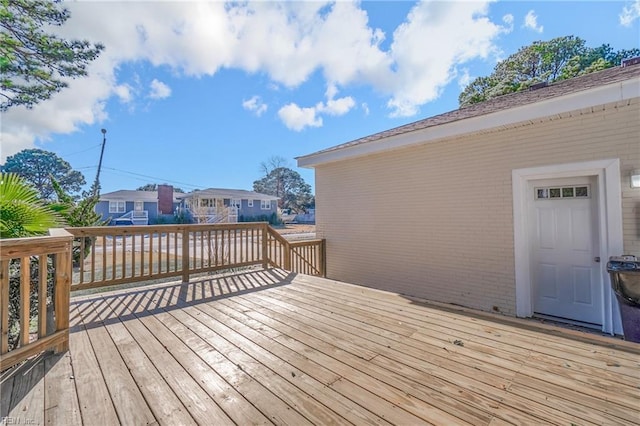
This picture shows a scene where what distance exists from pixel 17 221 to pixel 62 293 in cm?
115

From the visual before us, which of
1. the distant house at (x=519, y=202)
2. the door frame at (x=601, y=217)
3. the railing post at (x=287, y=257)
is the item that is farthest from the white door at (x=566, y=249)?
the railing post at (x=287, y=257)

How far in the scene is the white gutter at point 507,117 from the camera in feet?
10.2

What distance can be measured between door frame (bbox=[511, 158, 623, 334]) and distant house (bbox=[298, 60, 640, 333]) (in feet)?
0.04

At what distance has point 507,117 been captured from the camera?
152 inches

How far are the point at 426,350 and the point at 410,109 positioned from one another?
1026 centimetres

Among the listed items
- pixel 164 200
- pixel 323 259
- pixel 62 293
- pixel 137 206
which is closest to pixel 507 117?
pixel 323 259

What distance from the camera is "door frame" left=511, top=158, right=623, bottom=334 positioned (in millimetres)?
3283

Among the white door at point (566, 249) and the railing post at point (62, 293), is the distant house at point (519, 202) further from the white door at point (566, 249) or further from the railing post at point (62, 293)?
the railing post at point (62, 293)

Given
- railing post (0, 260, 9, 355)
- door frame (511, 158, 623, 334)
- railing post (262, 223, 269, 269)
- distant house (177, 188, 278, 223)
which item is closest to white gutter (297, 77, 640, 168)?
door frame (511, 158, 623, 334)

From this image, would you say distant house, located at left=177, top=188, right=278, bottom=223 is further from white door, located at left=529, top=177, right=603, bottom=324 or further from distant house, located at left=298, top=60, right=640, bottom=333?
white door, located at left=529, top=177, right=603, bottom=324

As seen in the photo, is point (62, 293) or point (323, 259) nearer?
point (62, 293)

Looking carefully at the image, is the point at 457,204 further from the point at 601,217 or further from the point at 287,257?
the point at 287,257

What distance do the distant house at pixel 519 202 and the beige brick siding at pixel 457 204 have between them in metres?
0.02

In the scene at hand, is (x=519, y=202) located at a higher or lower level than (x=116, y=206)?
lower
